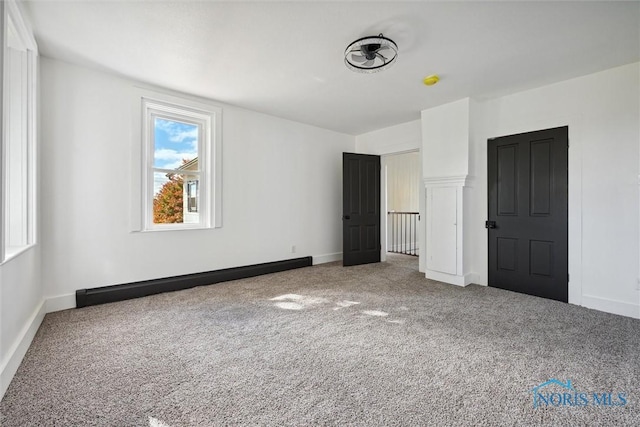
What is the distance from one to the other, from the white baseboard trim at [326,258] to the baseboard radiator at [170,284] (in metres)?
0.50

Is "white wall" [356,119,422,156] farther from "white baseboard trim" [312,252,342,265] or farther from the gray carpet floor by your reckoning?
the gray carpet floor

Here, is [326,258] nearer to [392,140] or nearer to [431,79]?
[392,140]

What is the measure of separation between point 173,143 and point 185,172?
0.41 meters

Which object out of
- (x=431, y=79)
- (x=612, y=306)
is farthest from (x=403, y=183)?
(x=612, y=306)

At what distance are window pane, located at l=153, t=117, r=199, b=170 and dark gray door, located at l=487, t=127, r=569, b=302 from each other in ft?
13.6

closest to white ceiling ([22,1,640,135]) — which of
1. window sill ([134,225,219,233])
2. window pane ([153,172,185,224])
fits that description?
window pane ([153,172,185,224])

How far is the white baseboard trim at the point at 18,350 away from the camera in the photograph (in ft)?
5.45

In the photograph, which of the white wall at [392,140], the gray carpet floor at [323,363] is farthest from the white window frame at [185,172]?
the white wall at [392,140]

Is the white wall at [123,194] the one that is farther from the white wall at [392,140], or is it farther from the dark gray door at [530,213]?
the dark gray door at [530,213]

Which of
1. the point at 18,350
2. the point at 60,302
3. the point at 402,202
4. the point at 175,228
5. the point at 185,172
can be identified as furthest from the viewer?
the point at 402,202

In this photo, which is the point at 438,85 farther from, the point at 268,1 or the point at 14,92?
the point at 14,92

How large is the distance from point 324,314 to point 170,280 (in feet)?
6.84

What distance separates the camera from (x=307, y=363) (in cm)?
196

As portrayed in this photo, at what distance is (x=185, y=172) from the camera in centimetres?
389
